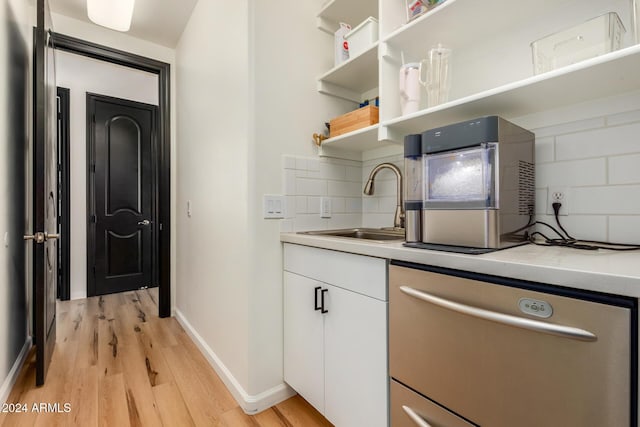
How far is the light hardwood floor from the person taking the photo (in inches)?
57.1

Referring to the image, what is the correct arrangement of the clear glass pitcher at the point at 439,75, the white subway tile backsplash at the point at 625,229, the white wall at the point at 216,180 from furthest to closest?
the white wall at the point at 216,180 < the clear glass pitcher at the point at 439,75 < the white subway tile backsplash at the point at 625,229

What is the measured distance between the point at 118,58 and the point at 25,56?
654 mm

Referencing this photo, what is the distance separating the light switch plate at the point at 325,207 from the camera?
1769 millimetres

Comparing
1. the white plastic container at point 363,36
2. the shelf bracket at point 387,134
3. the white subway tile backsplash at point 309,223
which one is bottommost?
the white subway tile backsplash at point 309,223

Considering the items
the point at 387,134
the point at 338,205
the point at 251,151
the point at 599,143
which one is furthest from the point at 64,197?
the point at 599,143

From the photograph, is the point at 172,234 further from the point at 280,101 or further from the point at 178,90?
the point at 280,101

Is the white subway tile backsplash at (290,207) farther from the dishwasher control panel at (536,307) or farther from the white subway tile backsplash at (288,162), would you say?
the dishwasher control panel at (536,307)

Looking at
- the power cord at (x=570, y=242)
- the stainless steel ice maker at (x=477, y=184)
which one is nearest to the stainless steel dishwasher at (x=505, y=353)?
the stainless steel ice maker at (x=477, y=184)

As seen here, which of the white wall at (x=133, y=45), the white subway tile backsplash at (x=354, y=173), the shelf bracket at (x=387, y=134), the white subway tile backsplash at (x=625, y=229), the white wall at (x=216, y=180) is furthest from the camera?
the white wall at (x=133, y=45)

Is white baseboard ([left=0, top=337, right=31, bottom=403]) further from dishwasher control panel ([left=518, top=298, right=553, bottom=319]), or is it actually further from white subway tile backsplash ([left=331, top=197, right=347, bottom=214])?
dishwasher control panel ([left=518, top=298, right=553, bottom=319])

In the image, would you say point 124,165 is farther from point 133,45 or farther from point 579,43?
point 579,43

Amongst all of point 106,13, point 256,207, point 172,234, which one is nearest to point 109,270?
point 172,234

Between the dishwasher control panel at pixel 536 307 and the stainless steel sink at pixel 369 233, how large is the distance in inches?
34.1

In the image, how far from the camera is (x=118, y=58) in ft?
8.54
